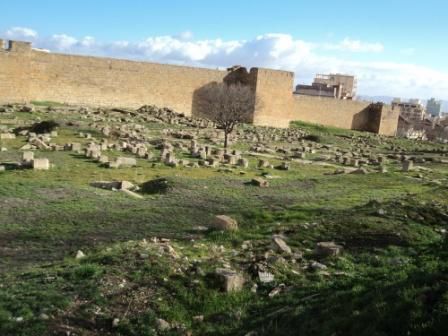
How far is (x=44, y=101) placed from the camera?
114 feet

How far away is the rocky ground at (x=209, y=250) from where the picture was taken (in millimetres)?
5844

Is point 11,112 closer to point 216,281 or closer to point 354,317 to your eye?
point 216,281

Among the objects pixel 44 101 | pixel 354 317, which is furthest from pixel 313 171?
pixel 44 101

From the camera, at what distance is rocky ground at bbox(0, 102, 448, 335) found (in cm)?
584

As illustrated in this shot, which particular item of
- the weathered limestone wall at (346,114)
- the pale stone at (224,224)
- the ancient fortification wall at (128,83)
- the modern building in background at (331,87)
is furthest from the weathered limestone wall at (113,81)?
the modern building in background at (331,87)

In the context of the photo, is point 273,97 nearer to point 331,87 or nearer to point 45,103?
point 45,103

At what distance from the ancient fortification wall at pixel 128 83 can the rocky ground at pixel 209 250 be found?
16.7m

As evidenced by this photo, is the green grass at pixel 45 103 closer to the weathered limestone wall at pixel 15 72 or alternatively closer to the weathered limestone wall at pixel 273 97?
the weathered limestone wall at pixel 15 72

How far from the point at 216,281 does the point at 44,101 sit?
3031cm

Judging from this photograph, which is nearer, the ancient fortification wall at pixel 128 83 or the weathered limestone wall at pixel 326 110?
the ancient fortification wall at pixel 128 83

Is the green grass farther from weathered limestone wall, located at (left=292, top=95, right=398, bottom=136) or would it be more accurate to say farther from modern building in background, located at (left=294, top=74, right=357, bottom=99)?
modern building in background, located at (left=294, top=74, right=357, bottom=99)

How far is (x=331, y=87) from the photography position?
111m

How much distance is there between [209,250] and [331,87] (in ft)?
348

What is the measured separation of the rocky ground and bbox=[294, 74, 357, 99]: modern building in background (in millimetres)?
83827
